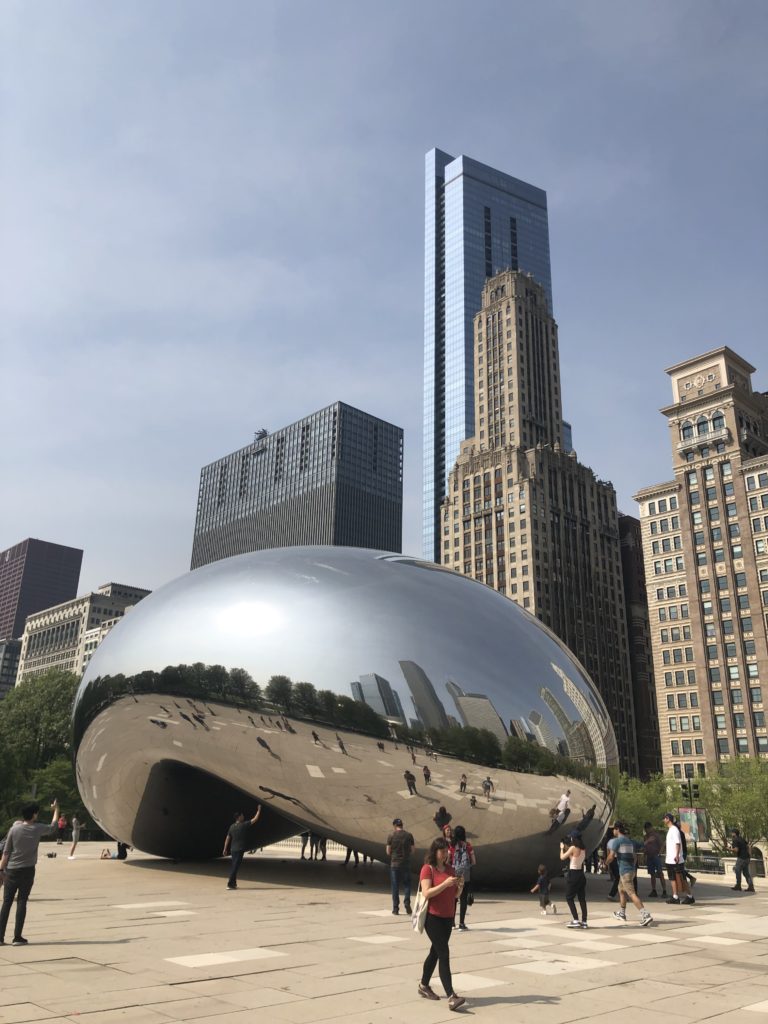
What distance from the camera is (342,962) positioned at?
26.8 ft

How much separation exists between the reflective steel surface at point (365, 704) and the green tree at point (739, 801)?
41.6 metres

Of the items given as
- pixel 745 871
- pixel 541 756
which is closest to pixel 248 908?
pixel 541 756

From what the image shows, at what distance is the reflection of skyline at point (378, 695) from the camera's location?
1324 cm

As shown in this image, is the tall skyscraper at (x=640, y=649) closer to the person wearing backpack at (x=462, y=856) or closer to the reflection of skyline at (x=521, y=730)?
the reflection of skyline at (x=521, y=730)

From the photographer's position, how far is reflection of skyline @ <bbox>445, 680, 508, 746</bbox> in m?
13.3

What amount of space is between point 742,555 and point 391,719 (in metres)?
92.2

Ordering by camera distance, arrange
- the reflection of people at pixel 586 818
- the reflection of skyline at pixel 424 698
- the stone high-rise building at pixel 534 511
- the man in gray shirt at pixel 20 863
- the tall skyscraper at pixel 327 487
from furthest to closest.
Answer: the tall skyscraper at pixel 327 487 < the stone high-rise building at pixel 534 511 < the reflection of people at pixel 586 818 < the reflection of skyline at pixel 424 698 < the man in gray shirt at pixel 20 863

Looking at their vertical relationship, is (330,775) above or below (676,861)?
above

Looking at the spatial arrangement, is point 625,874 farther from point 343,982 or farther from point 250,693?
point 250,693

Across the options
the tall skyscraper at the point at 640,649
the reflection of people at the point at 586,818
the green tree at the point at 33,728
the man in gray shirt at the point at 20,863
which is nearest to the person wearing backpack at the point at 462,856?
the reflection of people at the point at 586,818

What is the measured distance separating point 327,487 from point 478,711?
167127 mm

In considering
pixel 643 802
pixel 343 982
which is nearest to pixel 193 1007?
pixel 343 982

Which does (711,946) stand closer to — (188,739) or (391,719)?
(391,719)

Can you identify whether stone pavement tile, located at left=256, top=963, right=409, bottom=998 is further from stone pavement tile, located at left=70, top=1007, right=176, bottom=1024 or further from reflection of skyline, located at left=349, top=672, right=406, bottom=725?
reflection of skyline, located at left=349, top=672, right=406, bottom=725
